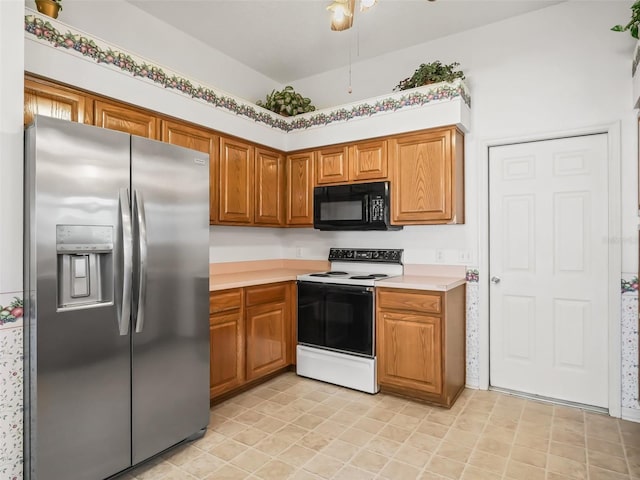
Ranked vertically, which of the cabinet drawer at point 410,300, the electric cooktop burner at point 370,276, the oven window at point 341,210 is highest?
the oven window at point 341,210

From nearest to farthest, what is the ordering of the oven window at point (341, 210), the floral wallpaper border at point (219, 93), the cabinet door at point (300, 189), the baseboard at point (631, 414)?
the floral wallpaper border at point (219, 93) < the baseboard at point (631, 414) < the oven window at point (341, 210) < the cabinet door at point (300, 189)

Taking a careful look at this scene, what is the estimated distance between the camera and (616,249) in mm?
2697

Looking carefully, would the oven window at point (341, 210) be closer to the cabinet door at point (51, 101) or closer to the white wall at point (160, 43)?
the white wall at point (160, 43)

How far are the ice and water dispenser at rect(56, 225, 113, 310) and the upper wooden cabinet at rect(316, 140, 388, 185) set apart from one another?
85.6 inches

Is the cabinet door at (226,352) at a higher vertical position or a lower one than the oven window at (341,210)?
lower

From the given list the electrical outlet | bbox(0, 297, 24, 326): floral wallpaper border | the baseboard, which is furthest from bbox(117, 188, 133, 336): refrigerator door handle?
the baseboard

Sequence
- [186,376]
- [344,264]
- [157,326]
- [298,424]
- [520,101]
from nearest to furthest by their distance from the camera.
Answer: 1. [157,326]
2. [186,376]
3. [298,424]
4. [520,101]
5. [344,264]

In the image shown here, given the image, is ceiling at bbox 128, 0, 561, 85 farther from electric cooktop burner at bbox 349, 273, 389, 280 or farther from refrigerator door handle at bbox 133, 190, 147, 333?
electric cooktop burner at bbox 349, 273, 389, 280

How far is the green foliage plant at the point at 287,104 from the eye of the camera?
12.7 feet

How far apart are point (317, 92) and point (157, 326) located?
3.10 m

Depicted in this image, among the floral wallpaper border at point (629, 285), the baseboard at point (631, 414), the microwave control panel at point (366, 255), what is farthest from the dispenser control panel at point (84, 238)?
the baseboard at point (631, 414)

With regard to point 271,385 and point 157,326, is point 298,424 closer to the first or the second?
point 271,385

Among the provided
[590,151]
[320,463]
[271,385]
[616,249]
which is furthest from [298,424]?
[590,151]

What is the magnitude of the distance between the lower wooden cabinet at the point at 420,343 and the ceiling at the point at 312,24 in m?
2.20
